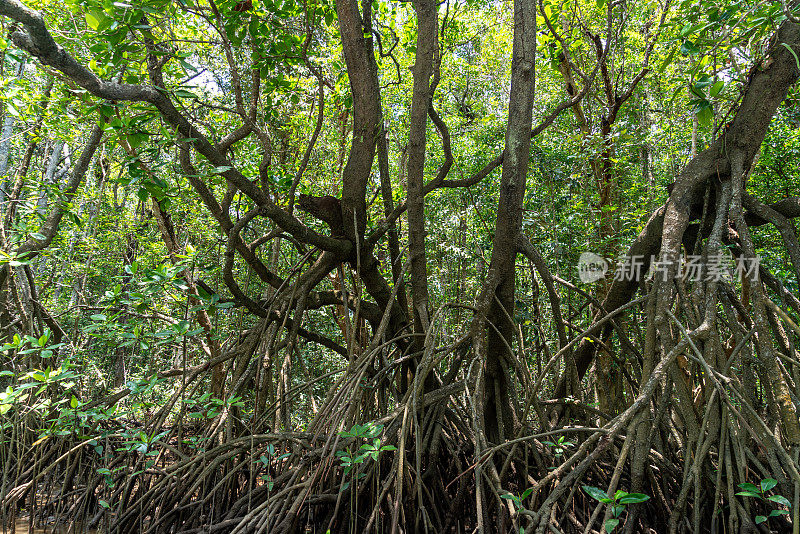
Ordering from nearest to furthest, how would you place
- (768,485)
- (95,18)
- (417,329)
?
(768,485), (95,18), (417,329)

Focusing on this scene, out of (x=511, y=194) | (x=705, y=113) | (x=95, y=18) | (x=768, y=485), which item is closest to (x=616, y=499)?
(x=768, y=485)

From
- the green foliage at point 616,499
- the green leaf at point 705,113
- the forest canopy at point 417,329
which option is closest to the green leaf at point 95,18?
the forest canopy at point 417,329

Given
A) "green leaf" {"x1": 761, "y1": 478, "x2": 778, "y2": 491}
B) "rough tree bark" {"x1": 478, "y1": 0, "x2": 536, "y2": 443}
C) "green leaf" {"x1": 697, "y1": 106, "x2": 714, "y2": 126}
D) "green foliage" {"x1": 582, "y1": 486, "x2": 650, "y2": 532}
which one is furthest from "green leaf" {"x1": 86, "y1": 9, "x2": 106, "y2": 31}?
"green leaf" {"x1": 761, "y1": 478, "x2": 778, "y2": 491}

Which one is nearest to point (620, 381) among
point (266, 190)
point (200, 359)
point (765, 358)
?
point (765, 358)

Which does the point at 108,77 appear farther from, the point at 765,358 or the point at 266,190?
the point at 765,358

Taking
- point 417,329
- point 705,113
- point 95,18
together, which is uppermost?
point 95,18

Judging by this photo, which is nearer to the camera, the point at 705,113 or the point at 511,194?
the point at 705,113

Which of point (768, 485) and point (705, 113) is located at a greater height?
point (705, 113)

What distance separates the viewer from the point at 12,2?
5.57 feet

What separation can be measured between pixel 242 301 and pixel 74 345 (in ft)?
4.75

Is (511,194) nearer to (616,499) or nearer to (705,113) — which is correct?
(705,113)

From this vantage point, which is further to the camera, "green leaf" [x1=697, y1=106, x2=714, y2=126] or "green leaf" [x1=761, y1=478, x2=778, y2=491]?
"green leaf" [x1=697, y1=106, x2=714, y2=126]

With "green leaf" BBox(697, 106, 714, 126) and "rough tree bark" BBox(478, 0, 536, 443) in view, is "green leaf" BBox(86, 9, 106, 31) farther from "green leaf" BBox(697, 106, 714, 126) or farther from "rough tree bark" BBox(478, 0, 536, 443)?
"green leaf" BBox(697, 106, 714, 126)

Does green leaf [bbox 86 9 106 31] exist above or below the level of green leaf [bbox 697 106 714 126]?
above
